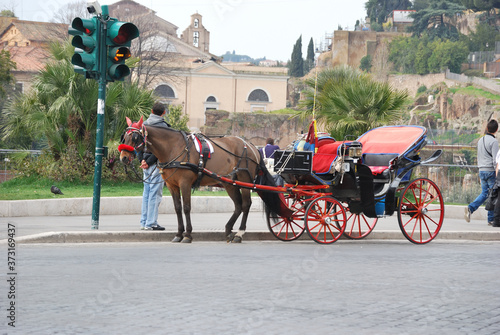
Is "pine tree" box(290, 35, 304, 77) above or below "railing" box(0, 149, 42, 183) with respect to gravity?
above

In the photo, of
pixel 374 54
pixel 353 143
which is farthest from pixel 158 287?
pixel 374 54

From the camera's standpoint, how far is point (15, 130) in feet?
67.2

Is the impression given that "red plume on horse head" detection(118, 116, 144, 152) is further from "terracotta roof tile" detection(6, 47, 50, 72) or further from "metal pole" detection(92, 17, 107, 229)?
"terracotta roof tile" detection(6, 47, 50, 72)

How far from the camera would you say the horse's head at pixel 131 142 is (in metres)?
10.9

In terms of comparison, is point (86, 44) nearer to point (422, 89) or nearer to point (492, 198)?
point (492, 198)

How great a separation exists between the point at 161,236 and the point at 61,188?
25.5 ft

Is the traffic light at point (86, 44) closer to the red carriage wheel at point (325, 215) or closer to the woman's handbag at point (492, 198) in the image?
the red carriage wheel at point (325, 215)

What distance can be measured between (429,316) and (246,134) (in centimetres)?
7435

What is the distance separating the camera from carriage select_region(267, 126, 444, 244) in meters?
11.6

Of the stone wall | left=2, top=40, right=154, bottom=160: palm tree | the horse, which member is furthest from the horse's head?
the stone wall

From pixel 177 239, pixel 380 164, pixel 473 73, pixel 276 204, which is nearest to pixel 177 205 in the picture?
pixel 177 239

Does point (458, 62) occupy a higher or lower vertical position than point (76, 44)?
higher

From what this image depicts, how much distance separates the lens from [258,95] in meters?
91.5

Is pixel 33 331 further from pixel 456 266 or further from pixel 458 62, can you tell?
pixel 458 62
